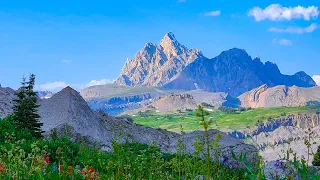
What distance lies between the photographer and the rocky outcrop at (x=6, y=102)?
52906 mm

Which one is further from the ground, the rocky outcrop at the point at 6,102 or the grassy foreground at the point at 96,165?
the rocky outcrop at the point at 6,102

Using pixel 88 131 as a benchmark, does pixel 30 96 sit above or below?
above

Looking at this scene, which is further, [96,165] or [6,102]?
[6,102]

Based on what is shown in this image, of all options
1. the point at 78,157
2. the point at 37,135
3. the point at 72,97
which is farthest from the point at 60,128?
the point at 78,157

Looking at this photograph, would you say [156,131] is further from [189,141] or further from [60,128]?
[60,128]

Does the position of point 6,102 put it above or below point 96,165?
above

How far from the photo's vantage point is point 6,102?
57.2 meters

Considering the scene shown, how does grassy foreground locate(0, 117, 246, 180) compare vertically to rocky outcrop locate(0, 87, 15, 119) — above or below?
below

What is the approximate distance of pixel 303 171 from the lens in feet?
13.2

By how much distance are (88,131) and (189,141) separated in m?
18.4

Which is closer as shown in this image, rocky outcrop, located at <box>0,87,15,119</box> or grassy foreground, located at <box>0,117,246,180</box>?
grassy foreground, located at <box>0,117,246,180</box>

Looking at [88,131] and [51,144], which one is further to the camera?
[88,131]

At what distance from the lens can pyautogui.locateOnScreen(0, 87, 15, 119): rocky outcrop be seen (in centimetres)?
5291

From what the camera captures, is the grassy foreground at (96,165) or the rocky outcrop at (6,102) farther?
the rocky outcrop at (6,102)
